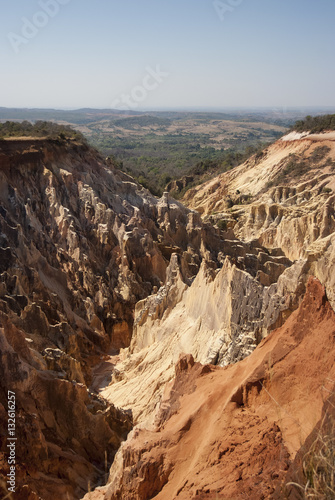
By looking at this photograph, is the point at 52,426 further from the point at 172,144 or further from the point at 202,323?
the point at 172,144

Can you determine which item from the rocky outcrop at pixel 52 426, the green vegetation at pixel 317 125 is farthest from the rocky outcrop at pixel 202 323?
the green vegetation at pixel 317 125

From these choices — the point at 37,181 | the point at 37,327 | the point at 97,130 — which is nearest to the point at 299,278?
the point at 37,327

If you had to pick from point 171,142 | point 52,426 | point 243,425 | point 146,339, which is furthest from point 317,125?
point 171,142

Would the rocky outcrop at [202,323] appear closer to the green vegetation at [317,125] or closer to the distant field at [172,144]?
the green vegetation at [317,125]

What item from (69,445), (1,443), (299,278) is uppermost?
(299,278)

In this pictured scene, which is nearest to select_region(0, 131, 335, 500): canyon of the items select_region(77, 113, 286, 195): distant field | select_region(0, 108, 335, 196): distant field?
select_region(0, 108, 335, 196): distant field

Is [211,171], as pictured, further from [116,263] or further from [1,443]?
[1,443]

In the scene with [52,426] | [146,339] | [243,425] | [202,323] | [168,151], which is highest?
[168,151]
